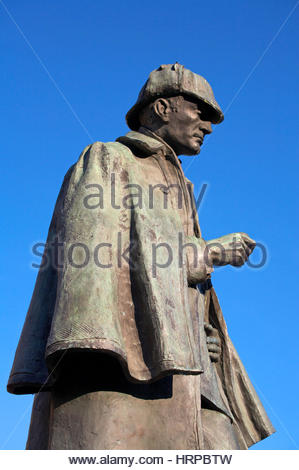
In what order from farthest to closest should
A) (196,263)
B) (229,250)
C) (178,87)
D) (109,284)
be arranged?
1. (178,87)
2. (229,250)
3. (196,263)
4. (109,284)

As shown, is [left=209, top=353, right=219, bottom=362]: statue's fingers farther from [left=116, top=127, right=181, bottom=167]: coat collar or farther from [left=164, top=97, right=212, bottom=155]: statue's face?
[left=164, top=97, right=212, bottom=155]: statue's face

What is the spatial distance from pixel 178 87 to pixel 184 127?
1.22ft

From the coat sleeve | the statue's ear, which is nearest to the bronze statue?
the coat sleeve

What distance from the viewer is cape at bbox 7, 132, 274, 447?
5492 mm

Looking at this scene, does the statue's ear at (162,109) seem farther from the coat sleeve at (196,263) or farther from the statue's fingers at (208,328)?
the statue's fingers at (208,328)

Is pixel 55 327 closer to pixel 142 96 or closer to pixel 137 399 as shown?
pixel 137 399

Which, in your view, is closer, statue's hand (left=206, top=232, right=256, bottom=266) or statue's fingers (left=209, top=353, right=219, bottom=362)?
statue's hand (left=206, top=232, right=256, bottom=266)

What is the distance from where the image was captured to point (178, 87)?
7.11 metres

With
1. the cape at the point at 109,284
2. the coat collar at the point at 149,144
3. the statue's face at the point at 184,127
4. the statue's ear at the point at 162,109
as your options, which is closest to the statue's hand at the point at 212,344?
the cape at the point at 109,284

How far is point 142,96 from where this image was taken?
24.1 ft

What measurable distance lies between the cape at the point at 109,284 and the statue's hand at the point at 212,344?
0.54 m

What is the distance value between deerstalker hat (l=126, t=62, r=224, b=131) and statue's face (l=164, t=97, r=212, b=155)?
0.11 metres

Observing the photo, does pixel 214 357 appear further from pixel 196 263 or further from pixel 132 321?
pixel 132 321

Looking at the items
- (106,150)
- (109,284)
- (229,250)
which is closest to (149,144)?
(106,150)
